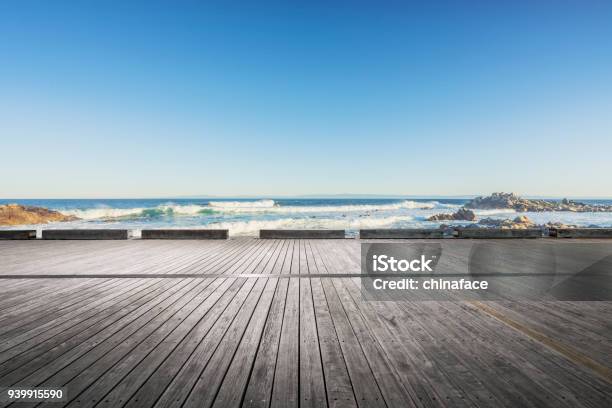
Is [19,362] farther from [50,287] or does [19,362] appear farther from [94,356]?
[50,287]

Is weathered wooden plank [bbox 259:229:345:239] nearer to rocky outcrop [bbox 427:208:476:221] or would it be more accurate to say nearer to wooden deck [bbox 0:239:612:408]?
wooden deck [bbox 0:239:612:408]

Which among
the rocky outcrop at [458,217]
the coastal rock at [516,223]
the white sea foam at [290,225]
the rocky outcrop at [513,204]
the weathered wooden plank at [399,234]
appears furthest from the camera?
the rocky outcrop at [513,204]

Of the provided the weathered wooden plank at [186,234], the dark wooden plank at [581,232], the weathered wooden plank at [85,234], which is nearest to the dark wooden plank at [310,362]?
the weathered wooden plank at [186,234]

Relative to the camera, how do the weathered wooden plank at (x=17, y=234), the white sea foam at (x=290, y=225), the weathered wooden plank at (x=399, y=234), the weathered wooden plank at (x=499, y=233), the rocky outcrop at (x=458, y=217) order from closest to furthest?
the weathered wooden plank at (x=17, y=234) < the weathered wooden plank at (x=399, y=234) < the weathered wooden plank at (x=499, y=233) < the white sea foam at (x=290, y=225) < the rocky outcrop at (x=458, y=217)

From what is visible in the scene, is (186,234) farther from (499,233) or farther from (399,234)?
(499,233)

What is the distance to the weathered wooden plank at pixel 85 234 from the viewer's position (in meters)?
8.80

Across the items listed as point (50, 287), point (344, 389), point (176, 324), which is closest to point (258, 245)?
point (50, 287)

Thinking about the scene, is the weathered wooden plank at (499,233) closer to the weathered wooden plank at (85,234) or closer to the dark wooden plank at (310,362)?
the dark wooden plank at (310,362)

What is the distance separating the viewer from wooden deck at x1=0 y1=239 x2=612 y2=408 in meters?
1.79

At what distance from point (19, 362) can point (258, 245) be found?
585 cm

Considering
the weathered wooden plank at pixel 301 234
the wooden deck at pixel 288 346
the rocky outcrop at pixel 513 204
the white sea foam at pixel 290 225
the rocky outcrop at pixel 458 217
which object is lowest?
the white sea foam at pixel 290 225

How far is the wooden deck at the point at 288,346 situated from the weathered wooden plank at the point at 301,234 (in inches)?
188

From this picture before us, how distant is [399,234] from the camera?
9000mm

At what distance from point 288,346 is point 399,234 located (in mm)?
7329
